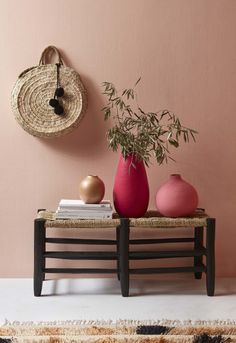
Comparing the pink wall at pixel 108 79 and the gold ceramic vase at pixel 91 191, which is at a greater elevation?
the pink wall at pixel 108 79

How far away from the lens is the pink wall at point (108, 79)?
231 centimetres

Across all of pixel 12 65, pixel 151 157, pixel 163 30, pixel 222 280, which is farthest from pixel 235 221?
pixel 12 65

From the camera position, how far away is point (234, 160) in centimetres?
239

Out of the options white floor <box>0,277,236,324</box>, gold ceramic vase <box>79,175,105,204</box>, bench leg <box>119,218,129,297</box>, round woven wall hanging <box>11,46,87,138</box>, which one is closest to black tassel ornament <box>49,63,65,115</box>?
round woven wall hanging <box>11,46,87,138</box>

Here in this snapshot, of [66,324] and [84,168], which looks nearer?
[66,324]

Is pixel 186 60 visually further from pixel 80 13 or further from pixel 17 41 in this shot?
pixel 17 41

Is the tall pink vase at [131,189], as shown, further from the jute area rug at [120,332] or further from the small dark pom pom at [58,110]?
the jute area rug at [120,332]

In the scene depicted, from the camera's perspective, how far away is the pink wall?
231 cm

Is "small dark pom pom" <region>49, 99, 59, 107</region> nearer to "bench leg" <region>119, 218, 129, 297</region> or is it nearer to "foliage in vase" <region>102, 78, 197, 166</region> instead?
"foliage in vase" <region>102, 78, 197, 166</region>

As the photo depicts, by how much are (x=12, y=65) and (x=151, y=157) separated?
834mm

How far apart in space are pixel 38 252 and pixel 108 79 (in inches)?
36.3

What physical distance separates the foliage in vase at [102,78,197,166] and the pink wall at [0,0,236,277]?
53 mm

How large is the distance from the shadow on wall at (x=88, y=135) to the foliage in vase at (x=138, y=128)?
0.05 metres

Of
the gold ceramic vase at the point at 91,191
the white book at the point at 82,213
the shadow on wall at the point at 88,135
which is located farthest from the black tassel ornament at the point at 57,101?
the white book at the point at 82,213
